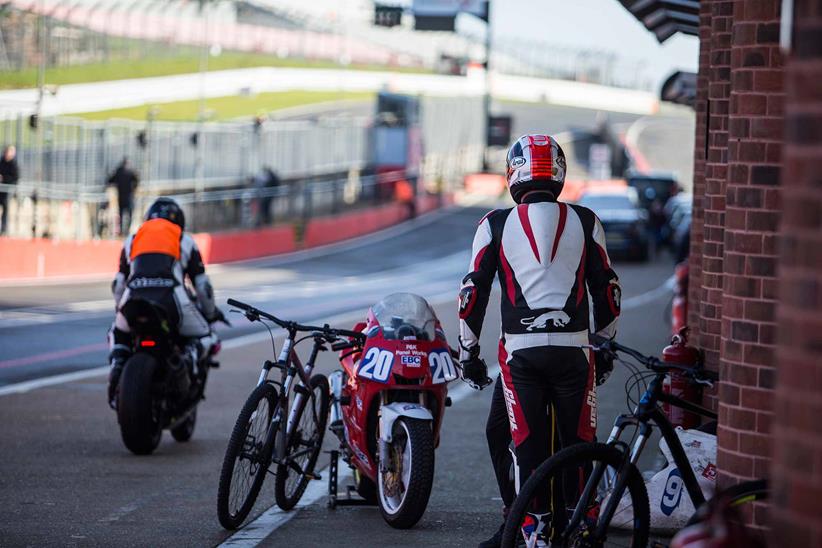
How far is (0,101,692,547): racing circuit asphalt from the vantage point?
288 inches

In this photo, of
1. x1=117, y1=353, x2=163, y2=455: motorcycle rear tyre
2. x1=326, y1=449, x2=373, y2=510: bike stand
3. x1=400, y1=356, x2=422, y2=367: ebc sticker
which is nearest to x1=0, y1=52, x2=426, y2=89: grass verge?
x1=117, y1=353, x2=163, y2=455: motorcycle rear tyre

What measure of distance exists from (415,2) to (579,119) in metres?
38.9

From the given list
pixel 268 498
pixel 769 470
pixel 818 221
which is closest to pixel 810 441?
pixel 818 221

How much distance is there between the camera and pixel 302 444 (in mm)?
7891

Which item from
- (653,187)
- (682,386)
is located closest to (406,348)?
(682,386)

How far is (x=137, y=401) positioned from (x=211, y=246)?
24.9 m

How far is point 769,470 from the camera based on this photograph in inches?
210

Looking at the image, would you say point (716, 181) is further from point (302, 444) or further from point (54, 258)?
point (54, 258)

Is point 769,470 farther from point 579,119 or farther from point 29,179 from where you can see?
point 579,119

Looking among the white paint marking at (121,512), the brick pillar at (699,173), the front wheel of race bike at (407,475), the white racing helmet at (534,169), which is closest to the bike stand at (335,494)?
the front wheel of race bike at (407,475)

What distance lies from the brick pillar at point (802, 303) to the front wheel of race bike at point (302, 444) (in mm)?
4882

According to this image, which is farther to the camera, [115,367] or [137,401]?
[115,367]

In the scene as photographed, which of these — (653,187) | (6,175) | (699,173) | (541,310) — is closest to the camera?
(541,310)

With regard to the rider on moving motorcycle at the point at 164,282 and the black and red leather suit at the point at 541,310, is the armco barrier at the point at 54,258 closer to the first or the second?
the rider on moving motorcycle at the point at 164,282
